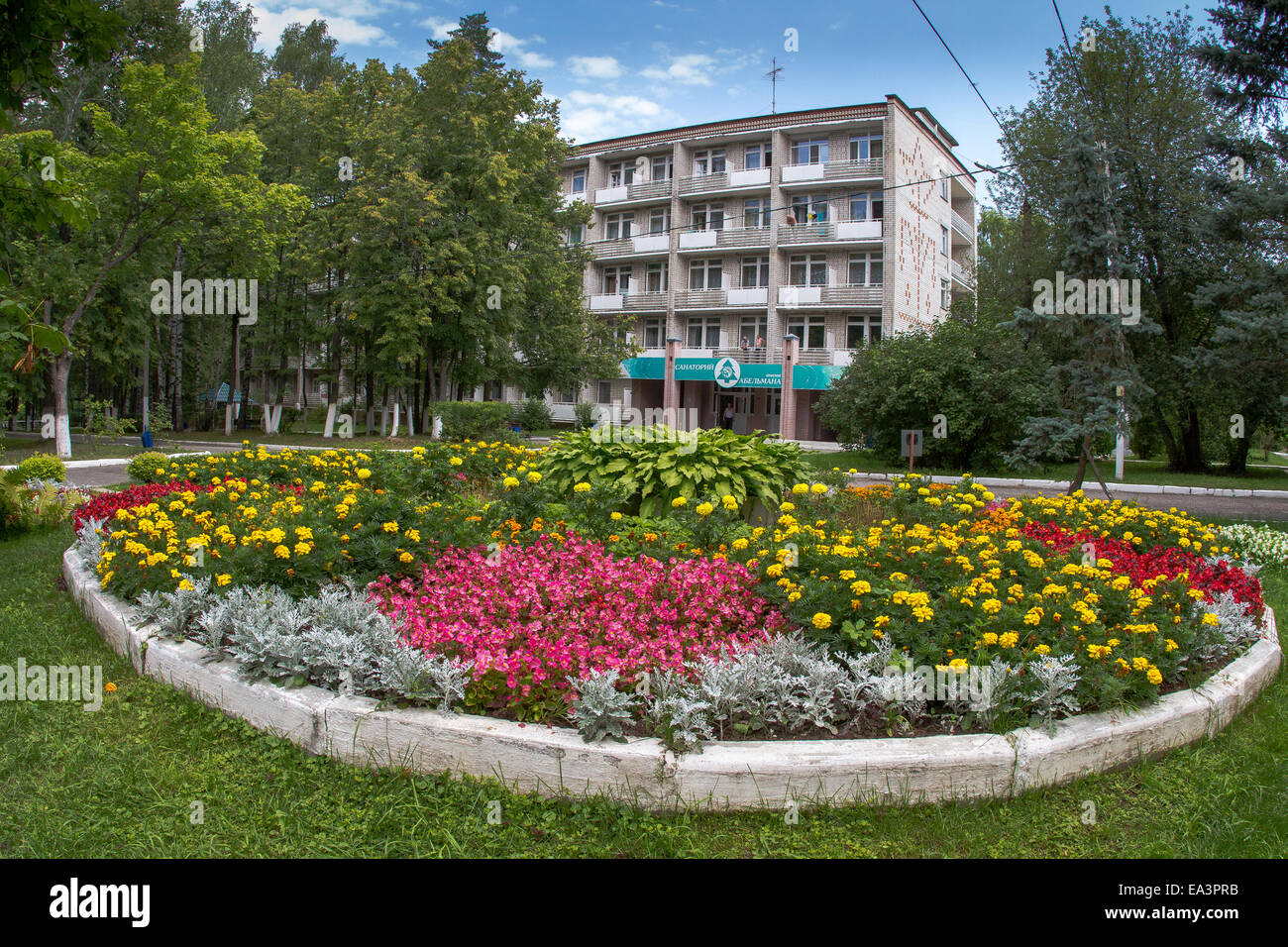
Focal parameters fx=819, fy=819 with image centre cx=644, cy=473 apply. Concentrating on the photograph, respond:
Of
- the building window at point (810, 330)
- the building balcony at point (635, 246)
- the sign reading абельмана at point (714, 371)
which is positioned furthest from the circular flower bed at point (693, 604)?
the building balcony at point (635, 246)

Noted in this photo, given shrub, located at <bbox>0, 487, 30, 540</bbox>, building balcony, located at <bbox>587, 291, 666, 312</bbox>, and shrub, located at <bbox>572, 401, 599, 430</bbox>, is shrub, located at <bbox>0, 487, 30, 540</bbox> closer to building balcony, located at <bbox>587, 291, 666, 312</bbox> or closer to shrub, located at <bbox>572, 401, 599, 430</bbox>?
shrub, located at <bbox>572, 401, 599, 430</bbox>

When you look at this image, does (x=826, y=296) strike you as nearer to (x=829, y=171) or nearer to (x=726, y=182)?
(x=829, y=171)

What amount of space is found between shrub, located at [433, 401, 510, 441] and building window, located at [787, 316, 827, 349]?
16167mm

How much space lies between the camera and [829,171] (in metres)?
34.3

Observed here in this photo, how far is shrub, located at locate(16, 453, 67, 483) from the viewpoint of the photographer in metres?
9.28

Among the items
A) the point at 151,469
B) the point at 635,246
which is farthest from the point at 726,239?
→ the point at 151,469

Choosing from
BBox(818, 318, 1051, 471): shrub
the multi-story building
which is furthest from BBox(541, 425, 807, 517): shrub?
the multi-story building

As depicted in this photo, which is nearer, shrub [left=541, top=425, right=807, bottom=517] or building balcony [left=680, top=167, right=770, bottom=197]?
shrub [left=541, top=425, right=807, bottom=517]

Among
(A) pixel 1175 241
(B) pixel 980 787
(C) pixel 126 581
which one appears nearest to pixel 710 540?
(B) pixel 980 787

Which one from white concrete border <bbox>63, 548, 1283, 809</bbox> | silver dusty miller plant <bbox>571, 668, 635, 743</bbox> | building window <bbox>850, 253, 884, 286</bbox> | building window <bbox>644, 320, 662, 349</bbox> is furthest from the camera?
building window <bbox>644, 320, 662, 349</bbox>

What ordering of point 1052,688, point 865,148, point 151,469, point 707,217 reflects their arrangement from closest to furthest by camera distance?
point 1052,688
point 151,469
point 865,148
point 707,217

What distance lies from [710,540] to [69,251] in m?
22.6

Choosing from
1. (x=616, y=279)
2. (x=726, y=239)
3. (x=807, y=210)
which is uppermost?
(x=807, y=210)

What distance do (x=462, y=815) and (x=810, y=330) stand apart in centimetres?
3432
